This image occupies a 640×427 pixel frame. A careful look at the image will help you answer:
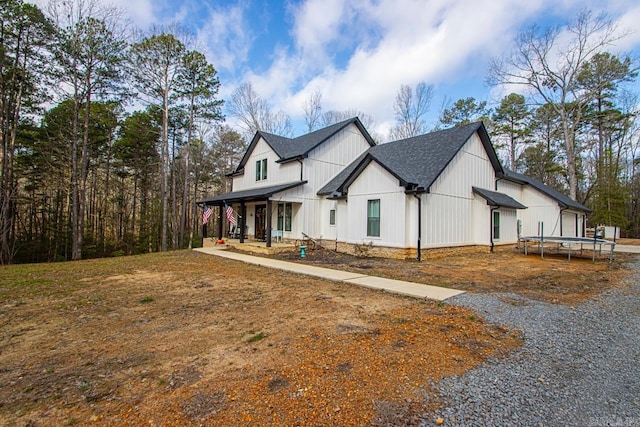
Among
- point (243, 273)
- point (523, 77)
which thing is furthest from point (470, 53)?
point (243, 273)

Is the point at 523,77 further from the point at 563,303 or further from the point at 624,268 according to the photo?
the point at 563,303

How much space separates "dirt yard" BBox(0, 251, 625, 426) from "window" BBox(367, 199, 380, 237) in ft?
19.9

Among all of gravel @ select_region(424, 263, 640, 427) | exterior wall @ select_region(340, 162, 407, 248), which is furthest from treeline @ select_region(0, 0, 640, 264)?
gravel @ select_region(424, 263, 640, 427)

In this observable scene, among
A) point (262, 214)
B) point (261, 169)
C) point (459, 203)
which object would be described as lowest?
point (262, 214)

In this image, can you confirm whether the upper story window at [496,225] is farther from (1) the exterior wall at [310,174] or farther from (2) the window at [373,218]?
(1) the exterior wall at [310,174]

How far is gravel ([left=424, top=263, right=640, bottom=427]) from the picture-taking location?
2.40 metres

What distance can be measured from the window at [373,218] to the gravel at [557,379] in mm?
8233

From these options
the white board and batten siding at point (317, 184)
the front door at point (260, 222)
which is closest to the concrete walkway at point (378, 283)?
the white board and batten siding at point (317, 184)

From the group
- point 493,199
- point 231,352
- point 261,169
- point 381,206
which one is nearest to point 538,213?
point 493,199

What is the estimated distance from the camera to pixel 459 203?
1402cm

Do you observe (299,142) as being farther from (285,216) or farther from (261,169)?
(285,216)

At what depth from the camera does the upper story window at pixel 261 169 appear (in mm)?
19358

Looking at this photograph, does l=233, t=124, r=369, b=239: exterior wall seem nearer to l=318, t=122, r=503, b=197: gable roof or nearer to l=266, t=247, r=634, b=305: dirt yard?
l=318, t=122, r=503, b=197: gable roof

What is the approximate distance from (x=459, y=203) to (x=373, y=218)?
4341 millimetres
